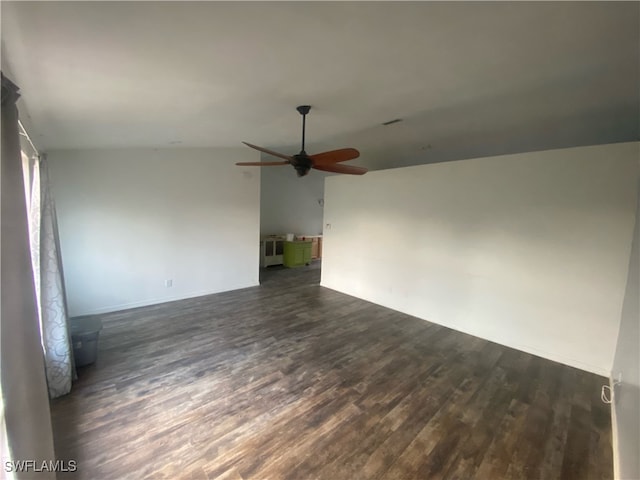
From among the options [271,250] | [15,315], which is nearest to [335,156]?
[15,315]

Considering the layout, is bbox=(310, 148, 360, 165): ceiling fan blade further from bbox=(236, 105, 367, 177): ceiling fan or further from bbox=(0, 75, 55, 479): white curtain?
bbox=(0, 75, 55, 479): white curtain

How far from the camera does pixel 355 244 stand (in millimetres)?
5453

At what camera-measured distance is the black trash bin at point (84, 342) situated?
274cm

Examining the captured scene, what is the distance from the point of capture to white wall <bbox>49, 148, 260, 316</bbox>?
12.9 feet

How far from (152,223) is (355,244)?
3747mm

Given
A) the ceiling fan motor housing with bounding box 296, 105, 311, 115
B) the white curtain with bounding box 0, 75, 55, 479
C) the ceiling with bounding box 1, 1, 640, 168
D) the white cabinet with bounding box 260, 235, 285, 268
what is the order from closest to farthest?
the white curtain with bounding box 0, 75, 55, 479
the ceiling with bounding box 1, 1, 640, 168
the ceiling fan motor housing with bounding box 296, 105, 311, 115
the white cabinet with bounding box 260, 235, 285, 268

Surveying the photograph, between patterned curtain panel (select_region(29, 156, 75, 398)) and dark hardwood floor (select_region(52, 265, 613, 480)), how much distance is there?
0.86 ft

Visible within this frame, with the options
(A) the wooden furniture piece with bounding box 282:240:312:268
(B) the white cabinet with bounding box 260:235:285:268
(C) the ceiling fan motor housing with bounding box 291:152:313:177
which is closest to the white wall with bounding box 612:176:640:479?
(C) the ceiling fan motor housing with bounding box 291:152:313:177

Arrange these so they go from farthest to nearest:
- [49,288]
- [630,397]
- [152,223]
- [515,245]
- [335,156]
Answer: [152,223], [515,245], [335,156], [49,288], [630,397]

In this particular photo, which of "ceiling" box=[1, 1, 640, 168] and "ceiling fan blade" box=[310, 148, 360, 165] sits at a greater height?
"ceiling" box=[1, 1, 640, 168]

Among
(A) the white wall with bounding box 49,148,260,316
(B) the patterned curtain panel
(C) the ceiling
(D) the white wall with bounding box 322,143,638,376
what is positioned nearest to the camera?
(C) the ceiling

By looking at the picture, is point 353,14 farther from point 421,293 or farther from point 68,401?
point 421,293

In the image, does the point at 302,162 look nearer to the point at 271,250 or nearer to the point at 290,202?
the point at 271,250

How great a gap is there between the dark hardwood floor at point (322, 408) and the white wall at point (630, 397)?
0.67 feet
